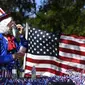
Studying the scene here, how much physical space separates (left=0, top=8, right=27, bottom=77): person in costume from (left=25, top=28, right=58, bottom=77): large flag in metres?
1.92

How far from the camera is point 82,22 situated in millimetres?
20406

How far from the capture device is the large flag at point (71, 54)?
732 cm

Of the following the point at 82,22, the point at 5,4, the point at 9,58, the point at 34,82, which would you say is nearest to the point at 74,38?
the point at 34,82

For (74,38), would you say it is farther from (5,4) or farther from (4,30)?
(5,4)

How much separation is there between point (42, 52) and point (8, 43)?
2515 mm

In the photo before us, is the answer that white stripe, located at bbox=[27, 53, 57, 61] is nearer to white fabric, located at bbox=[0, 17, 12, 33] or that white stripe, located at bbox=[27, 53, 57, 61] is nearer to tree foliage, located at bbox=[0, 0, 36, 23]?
white fabric, located at bbox=[0, 17, 12, 33]

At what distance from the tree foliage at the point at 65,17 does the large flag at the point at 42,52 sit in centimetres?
1239

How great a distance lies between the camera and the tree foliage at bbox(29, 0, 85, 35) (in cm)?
2017

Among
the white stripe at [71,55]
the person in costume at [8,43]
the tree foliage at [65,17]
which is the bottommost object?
the tree foliage at [65,17]

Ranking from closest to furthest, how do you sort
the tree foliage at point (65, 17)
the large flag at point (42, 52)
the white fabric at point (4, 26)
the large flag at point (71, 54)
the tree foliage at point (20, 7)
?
the white fabric at point (4, 26) < the large flag at point (42, 52) < the large flag at point (71, 54) < the tree foliage at point (65, 17) < the tree foliage at point (20, 7)

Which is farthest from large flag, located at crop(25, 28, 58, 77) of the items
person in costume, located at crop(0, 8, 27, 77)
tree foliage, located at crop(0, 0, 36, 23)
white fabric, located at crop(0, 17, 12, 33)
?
tree foliage, located at crop(0, 0, 36, 23)

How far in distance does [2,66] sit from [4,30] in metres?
0.41

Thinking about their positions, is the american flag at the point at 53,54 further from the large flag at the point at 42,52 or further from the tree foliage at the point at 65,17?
the tree foliage at the point at 65,17

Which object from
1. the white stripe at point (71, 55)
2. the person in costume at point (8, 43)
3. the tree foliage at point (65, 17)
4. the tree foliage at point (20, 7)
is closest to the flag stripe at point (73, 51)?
the white stripe at point (71, 55)
